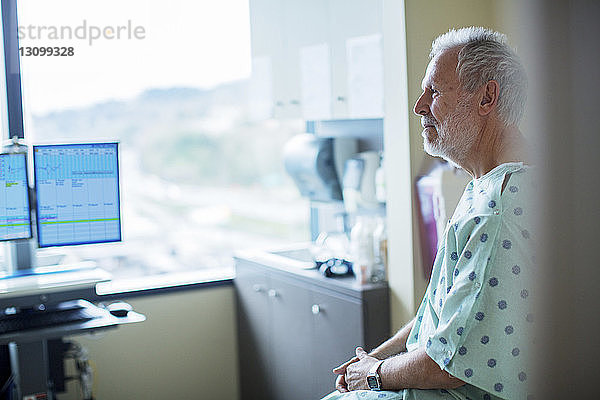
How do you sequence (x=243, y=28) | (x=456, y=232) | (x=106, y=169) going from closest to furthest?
(x=456, y=232) < (x=106, y=169) < (x=243, y=28)

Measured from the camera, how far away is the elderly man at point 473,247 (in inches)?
55.9

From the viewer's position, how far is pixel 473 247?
1473 millimetres

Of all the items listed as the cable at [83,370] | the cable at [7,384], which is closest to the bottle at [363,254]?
the cable at [83,370]

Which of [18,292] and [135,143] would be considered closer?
[18,292]

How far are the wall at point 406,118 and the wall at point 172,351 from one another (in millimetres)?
1278

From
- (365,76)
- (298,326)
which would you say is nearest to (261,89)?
(365,76)

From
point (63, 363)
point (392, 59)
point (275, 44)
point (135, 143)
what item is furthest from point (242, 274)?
point (135, 143)

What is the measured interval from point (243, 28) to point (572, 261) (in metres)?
3.35

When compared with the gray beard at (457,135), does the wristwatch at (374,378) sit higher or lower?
lower

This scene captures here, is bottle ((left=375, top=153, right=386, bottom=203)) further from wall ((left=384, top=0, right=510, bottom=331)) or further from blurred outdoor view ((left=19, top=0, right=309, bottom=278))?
blurred outdoor view ((left=19, top=0, right=309, bottom=278))

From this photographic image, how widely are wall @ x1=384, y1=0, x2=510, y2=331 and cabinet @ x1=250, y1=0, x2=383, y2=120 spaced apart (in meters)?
0.14

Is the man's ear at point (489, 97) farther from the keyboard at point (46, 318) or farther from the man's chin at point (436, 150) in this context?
the keyboard at point (46, 318)

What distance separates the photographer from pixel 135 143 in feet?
16.2

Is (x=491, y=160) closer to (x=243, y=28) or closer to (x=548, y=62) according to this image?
(x=548, y=62)
